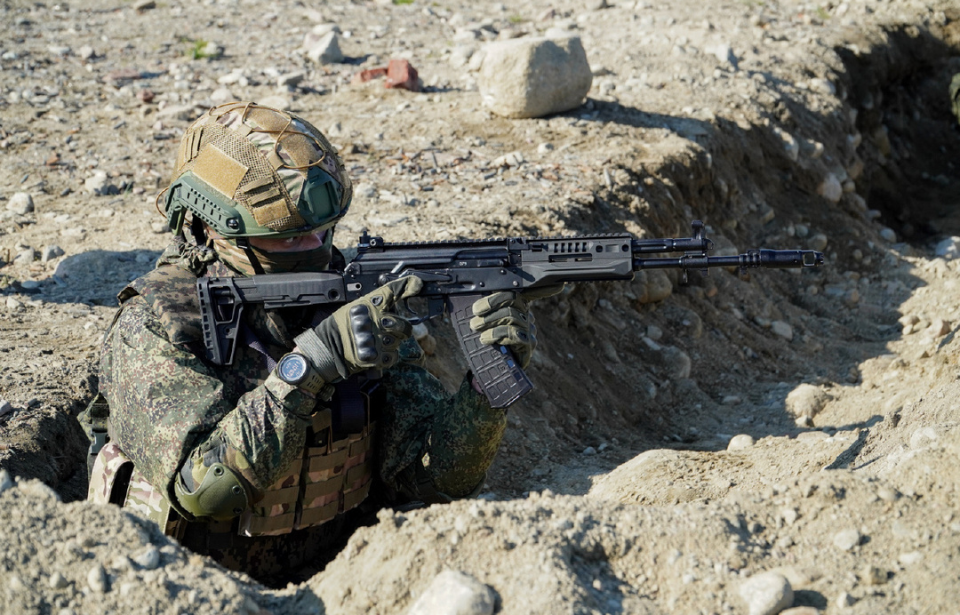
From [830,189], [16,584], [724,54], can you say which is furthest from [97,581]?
[724,54]

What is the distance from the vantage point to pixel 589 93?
31.8 feet

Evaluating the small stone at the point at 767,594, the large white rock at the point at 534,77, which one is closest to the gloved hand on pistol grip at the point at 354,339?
the small stone at the point at 767,594

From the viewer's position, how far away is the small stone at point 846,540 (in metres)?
3.20

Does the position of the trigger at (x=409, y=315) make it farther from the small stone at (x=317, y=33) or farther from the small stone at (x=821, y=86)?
the small stone at (x=821, y=86)

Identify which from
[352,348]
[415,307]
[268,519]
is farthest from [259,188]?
[415,307]

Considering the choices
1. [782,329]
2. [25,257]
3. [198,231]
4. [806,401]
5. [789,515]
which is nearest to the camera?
[789,515]

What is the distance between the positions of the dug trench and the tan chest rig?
57cm

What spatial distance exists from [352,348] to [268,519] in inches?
32.0

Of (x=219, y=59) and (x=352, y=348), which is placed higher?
(x=352, y=348)

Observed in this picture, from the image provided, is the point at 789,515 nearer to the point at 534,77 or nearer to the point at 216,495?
the point at 216,495

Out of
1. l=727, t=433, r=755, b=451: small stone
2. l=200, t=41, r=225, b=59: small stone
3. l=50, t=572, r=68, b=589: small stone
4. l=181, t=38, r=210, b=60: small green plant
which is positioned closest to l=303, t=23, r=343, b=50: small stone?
l=200, t=41, r=225, b=59: small stone

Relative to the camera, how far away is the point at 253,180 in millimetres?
3773

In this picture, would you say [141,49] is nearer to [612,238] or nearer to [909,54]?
[612,238]

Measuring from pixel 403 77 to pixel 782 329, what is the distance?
4.42 m
